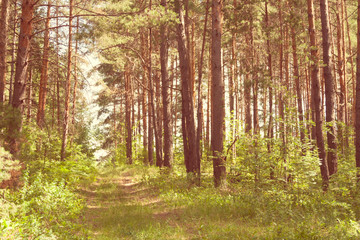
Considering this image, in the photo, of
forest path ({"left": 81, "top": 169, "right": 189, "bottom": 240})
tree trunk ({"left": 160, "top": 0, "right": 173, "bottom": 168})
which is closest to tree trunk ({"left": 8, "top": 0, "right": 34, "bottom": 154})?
forest path ({"left": 81, "top": 169, "right": 189, "bottom": 240})

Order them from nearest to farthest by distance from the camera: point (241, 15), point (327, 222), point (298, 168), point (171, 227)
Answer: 1. point (327, 222)
2. point (171, 227)
3. point (298, 168)
4. point (241, 15)

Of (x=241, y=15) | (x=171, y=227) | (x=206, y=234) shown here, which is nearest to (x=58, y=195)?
(x=171, y=227)

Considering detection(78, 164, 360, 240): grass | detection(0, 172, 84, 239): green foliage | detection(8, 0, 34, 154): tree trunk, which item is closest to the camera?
detection(0, 172, 84, 239): green foliage

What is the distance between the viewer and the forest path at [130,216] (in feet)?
20.0

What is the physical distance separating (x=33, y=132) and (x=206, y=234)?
7868 millimetres

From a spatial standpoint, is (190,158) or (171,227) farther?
(190,158)

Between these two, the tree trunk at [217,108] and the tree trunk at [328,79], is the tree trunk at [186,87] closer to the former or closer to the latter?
the tree trunk at [217,108]

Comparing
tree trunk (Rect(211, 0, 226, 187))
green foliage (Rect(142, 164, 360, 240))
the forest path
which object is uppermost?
tree trunk (Rect(211, 0, 226, 187))

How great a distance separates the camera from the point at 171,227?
638cm

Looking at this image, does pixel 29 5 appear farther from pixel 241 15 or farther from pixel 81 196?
pixel 241 15

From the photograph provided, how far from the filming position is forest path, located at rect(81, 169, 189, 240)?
20.0ft

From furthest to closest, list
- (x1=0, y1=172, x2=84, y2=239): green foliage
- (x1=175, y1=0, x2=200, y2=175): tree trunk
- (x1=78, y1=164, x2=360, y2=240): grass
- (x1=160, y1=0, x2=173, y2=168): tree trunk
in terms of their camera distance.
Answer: (x1=160, y1=0, x2=173, y2=168): tree trunk → (x1=175, y1=0, x2=200, y2=175): tree trunk → (x1=78, y1=164, x2=360, y2=240): grass → (x1=0, y1=172, x2=84, y2=239): green foliage

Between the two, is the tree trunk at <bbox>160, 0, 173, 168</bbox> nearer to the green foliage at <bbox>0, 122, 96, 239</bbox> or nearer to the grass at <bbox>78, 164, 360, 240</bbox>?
the grass at <bbox>78, 164, 360, 240</bbox>

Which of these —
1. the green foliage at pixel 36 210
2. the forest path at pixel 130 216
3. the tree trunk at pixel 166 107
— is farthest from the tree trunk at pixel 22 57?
the tree trunk at pixel 166 107
